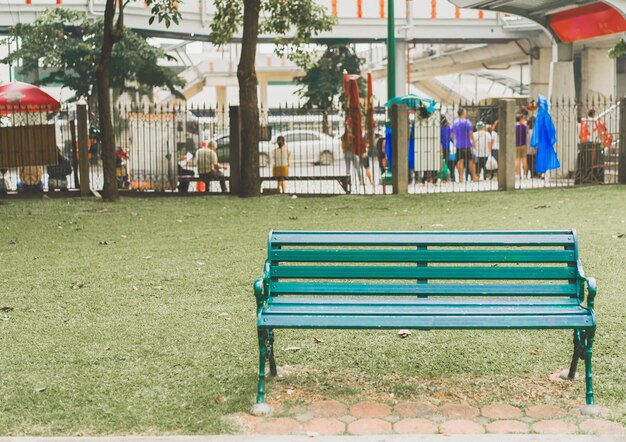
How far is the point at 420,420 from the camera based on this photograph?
4.96m

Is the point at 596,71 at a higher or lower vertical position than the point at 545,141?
higher

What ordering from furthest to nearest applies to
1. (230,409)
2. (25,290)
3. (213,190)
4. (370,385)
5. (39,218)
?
(213,190)
(39,218)
(25,290)
(370,385)
(230,409)

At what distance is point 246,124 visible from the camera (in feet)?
61.5

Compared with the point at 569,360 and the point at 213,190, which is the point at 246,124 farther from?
the point at 569,360

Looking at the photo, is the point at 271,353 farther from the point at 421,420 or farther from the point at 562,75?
the point at 562,75

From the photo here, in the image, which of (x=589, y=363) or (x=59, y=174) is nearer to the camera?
(x=589, y=363)

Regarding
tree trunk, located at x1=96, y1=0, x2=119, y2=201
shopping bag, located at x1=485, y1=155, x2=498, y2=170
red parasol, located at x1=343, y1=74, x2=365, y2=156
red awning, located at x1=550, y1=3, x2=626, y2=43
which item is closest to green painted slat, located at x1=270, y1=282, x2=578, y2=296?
tree trunk, located at x1=96, y1=0, x2=119, y2=201

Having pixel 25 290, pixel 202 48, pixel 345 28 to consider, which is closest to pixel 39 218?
pixel 25 290

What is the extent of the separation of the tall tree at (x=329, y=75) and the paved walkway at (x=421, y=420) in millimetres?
35482

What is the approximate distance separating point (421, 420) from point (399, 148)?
47.7 feet

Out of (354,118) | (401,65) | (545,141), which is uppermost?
(401,65)

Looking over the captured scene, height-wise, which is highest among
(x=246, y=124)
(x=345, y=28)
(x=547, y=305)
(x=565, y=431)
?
(x=345, y=28)

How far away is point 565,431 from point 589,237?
709 centimetres

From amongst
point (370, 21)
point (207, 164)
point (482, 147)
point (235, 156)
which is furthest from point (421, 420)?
point (370, 21)
